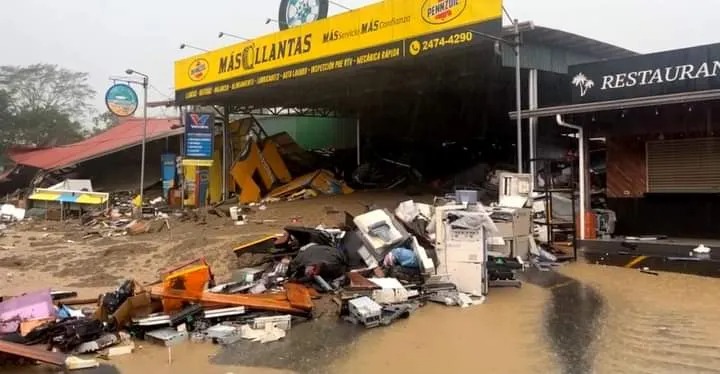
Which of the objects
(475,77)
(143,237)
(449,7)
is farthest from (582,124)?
(143,237)

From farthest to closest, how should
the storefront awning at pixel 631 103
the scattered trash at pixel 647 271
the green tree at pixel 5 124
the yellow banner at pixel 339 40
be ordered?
the green tree at pixel 5 124 < the yellow banner at pixel 339 40 < the storefront awning at pixel 631 103 < the scattered trash at pixel 647 271

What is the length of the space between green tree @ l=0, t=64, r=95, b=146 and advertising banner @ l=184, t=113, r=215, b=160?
88.8ft

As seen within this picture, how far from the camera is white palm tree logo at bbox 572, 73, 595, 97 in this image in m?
13.1

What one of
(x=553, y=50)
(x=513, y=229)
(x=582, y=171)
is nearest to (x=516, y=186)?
(x=513, y=229)

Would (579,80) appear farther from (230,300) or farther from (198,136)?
(198,136)

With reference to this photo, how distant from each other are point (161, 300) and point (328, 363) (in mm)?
2776

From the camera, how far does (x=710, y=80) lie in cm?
1126

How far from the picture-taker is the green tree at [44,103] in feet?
149

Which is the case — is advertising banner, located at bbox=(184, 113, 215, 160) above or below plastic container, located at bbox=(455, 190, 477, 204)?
above

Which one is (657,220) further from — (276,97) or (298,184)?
(276,97)

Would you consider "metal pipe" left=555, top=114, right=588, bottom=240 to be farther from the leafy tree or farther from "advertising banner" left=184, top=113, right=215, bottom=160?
the leafy tree

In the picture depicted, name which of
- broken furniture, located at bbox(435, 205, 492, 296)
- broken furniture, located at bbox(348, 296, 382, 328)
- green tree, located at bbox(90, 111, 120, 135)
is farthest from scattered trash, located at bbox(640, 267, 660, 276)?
green tree, located at bbox(90, 111, 120, 135)

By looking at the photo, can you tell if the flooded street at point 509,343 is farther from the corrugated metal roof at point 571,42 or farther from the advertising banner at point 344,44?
the corrugated metal roof at point 571,42

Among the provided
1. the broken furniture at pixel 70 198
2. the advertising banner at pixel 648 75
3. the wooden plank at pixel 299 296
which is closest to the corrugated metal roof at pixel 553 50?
the advertising banner at pixel 648 75
